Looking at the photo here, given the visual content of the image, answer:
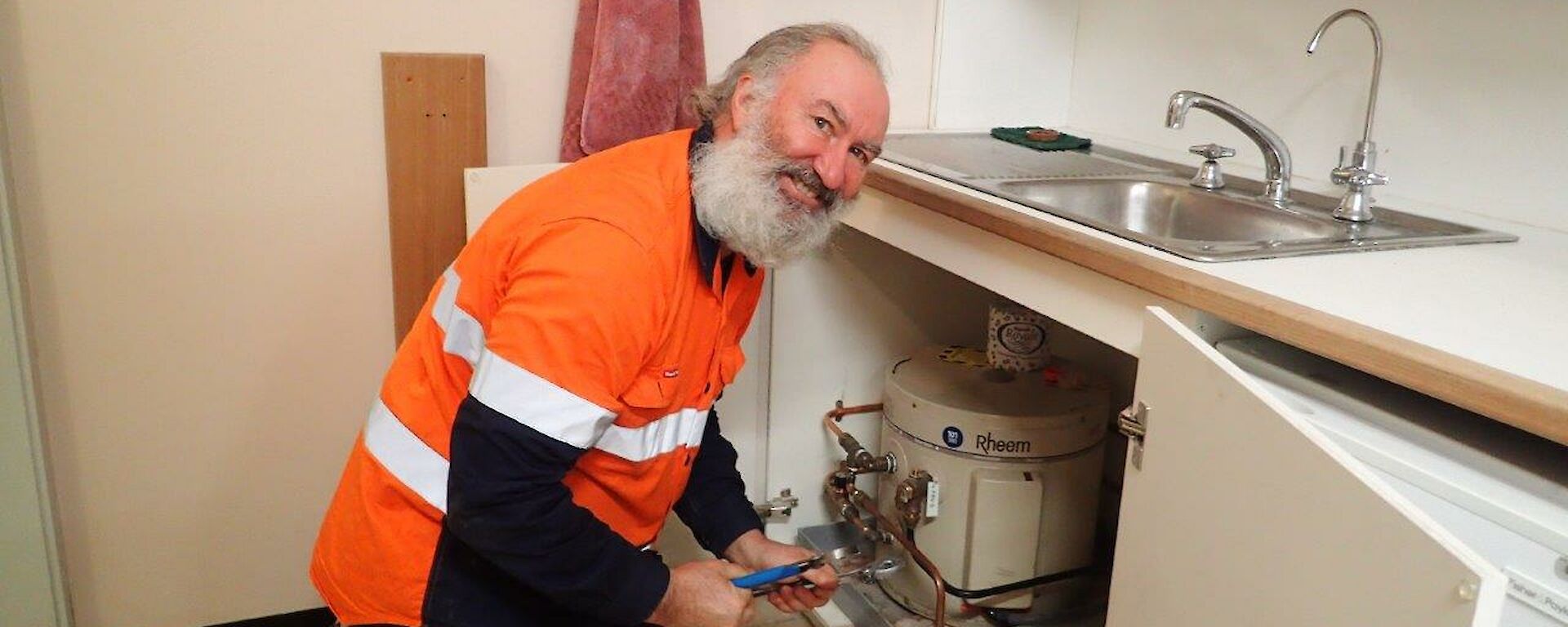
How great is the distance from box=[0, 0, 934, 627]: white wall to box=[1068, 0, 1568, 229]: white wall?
735mm

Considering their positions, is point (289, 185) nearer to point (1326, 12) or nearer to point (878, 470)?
point (878, 470)

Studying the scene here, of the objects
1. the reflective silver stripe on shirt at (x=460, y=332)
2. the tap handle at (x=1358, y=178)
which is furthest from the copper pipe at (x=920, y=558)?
the reflective silver stripe on shirt at (x=460, y=332)

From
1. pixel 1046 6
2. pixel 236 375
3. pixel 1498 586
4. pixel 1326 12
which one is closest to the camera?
pixel 1498 586

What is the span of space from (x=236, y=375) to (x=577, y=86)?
72cm

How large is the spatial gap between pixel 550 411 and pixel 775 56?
0.47 m

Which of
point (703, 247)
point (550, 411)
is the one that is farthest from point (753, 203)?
point (550, 411)

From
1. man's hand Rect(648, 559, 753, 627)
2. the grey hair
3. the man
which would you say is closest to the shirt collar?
the man

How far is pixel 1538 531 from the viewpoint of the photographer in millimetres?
822

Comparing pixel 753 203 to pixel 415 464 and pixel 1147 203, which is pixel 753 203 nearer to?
pixel 415 464

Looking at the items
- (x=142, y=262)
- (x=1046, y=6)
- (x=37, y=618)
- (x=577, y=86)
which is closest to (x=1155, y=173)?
(x=1046, y=6)

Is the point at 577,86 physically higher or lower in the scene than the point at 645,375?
higher

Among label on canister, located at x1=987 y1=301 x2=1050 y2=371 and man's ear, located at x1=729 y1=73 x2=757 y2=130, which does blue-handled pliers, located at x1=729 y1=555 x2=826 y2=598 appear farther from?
label on canister, located at x1=987 y1=301 x2=1050 y2=371

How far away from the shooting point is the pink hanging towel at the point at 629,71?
1.81 meters

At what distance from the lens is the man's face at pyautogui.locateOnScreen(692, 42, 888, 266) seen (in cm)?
119
